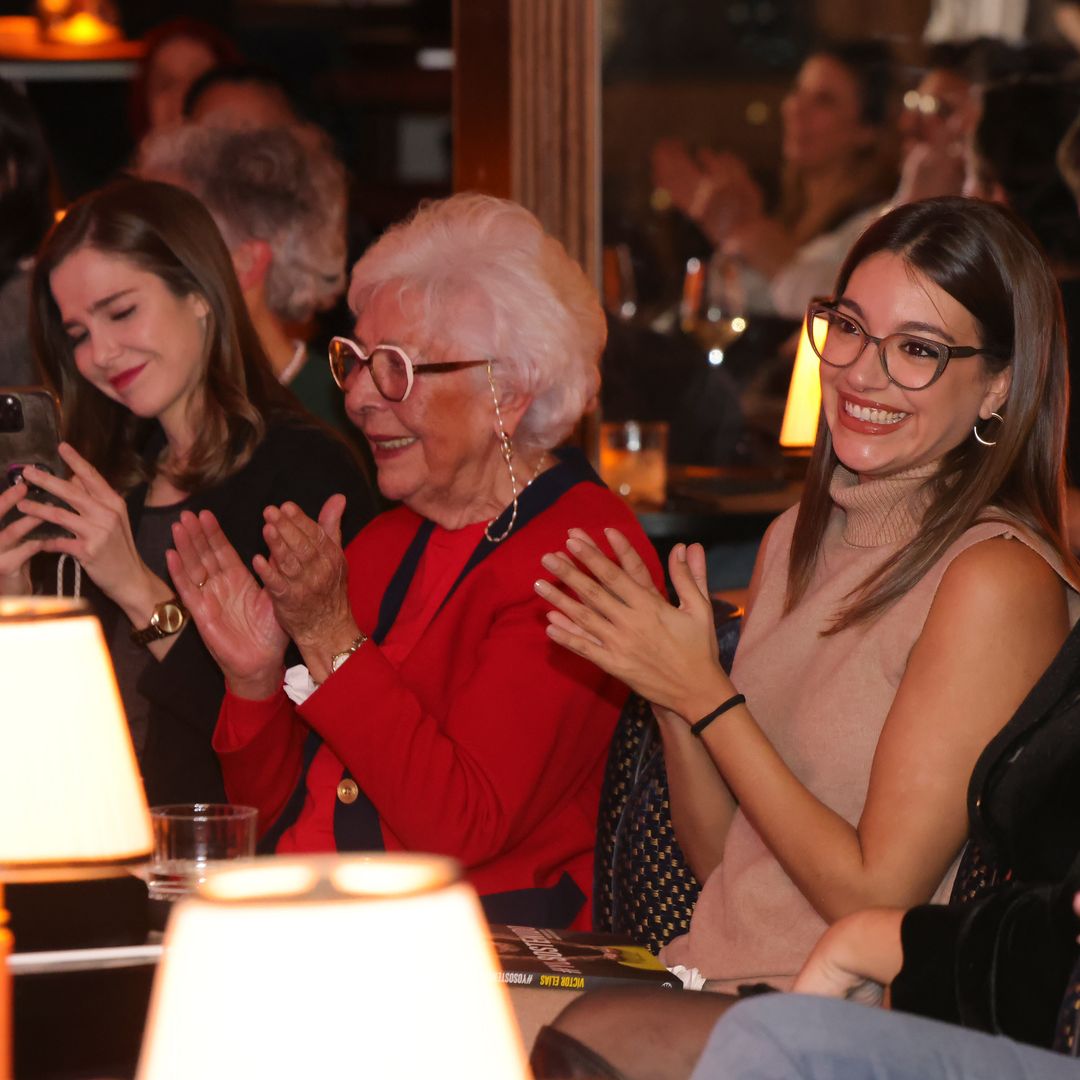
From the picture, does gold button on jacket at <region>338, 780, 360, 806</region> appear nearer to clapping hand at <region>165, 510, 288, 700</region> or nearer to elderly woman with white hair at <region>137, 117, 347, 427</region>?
clapping hand at <region>165, 510, 288, 700</region>

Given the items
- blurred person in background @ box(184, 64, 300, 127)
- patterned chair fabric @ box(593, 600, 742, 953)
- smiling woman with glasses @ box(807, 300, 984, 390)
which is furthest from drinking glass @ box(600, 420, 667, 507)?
smiling woman with glasses @ box(807, 300, 984, 390)

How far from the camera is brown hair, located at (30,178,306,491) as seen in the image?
2.78 m

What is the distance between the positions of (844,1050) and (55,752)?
2.11 ft

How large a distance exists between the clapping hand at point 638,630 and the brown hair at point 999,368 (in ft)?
0.60

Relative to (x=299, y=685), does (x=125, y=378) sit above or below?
above

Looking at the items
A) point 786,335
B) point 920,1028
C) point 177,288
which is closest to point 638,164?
point 786,335

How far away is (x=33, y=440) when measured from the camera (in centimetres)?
258

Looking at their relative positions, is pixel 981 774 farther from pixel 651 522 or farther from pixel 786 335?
pixel 786 335

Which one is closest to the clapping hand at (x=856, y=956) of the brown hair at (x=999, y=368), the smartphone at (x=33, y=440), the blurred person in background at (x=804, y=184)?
the brown hair at (x=999, y=368)

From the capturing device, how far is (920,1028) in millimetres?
1413

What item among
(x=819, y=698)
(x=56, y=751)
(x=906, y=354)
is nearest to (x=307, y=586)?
(x=819, y=698)

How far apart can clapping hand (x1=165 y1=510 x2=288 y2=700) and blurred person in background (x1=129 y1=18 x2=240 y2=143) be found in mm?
3090

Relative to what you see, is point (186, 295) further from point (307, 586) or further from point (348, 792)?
point (348, 792)

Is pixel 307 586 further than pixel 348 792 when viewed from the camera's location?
No
